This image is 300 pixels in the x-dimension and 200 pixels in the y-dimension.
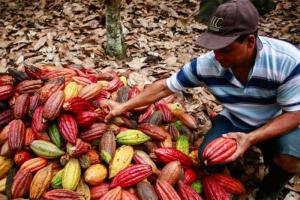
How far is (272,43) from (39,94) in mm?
1749

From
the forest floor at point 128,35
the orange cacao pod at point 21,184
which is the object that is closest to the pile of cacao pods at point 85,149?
the orange cacao pod at point 21,184

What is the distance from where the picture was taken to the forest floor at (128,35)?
15.1 ft

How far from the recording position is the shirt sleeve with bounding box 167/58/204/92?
296cm

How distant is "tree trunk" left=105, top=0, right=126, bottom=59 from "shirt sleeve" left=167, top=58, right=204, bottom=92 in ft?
5.87

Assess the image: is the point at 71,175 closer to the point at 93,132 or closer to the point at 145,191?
the point at 93,132

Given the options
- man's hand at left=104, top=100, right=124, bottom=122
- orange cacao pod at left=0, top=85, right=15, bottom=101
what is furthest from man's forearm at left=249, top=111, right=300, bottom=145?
orange cacao pod at left=0, top=85, right=15, bottom=101

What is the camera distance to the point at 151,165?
290 centimetres

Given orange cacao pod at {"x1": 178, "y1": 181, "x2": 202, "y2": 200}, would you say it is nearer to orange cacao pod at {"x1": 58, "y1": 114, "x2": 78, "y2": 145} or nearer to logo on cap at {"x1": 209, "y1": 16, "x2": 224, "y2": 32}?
orange cacao pod at {"x1": 58, "y1": 114, "x2": 78, "y2": 145}

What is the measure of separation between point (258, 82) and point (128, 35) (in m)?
2.90

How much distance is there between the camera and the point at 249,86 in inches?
107

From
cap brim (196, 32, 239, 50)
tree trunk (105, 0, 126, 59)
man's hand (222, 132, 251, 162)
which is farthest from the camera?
tree trunk (105, 0, 126, 59)

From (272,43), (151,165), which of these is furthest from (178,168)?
(272,43)

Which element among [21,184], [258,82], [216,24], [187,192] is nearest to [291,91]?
[258,82]

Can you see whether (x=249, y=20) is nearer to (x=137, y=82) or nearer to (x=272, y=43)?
(x=272, y=43)
